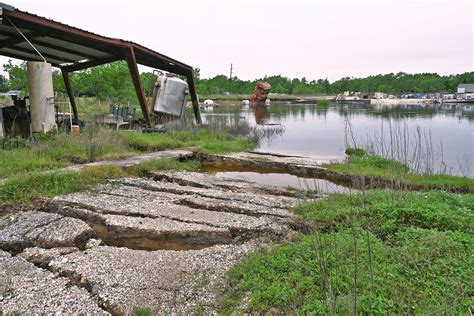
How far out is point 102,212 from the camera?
4984mm

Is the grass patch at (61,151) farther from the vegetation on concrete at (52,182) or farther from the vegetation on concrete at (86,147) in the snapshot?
the vegetation on concrete at (52,182)

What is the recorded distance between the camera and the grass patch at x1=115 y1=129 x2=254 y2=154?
35.2 ft

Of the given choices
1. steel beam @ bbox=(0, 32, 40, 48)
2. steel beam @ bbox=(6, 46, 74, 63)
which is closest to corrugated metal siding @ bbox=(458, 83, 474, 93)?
steel beam @ bbox=(6, 46, 74, 63)

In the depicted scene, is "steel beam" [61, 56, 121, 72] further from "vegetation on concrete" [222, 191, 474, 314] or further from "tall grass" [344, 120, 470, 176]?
"vegetation on concrete" [222, 191, 474, 314]

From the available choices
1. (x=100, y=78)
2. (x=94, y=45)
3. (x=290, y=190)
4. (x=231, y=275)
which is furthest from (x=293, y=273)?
(x=100, y=78)

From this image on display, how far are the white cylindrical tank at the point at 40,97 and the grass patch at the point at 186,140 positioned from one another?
2078 mm

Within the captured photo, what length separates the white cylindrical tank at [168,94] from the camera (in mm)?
17906

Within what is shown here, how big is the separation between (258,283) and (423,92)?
101653 millimetres

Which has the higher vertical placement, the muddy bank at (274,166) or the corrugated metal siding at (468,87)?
the corrugated metal siding at (468,87)

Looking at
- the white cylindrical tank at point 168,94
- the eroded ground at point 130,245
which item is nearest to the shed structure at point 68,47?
the white cylindrical tank at point 168,94

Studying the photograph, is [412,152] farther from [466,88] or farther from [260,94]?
[466,88]

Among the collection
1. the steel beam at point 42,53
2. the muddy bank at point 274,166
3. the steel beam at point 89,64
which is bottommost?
the muddy bank at point 274,166

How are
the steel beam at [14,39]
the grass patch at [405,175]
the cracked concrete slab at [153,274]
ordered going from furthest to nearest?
the steel beam at [14,39] → the grass patch at [405,175] → the cracked concrete slab at [153,274]

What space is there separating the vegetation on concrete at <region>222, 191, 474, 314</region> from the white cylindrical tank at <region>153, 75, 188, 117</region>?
14.6 meters
